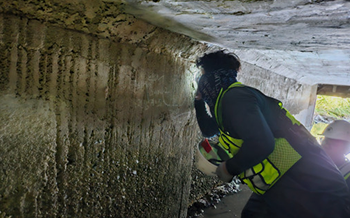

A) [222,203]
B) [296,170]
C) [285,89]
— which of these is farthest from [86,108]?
[285,89]

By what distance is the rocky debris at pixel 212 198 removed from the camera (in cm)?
286

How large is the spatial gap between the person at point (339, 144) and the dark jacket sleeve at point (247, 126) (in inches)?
48.1

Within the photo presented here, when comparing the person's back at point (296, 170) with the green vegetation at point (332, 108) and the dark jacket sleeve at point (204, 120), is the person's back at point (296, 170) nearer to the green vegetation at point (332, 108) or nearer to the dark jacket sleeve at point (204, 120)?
the dark jacket sleeve at point (204, 120)

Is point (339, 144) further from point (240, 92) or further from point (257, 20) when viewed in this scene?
point (257, 20)

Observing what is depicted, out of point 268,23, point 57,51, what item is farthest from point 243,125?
point 57,51

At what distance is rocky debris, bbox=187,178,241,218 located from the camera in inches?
113

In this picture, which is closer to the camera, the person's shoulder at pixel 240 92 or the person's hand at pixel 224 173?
the person's shoulder at pixel 240 92

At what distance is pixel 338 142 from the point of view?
7.72 feet

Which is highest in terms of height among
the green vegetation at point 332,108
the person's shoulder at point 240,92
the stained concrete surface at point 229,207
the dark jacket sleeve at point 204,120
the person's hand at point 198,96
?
the person's shoulder at point 240,92

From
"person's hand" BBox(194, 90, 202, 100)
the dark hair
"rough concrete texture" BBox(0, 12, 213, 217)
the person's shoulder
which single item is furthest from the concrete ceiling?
"person's hand" BBox(194, 90, 202, 100)

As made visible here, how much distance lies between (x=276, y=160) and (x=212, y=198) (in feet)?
5.84

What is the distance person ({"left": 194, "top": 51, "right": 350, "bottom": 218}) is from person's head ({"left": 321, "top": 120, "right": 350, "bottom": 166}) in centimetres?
78

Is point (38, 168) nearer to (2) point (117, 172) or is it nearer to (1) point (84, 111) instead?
(1) point (84, 111)

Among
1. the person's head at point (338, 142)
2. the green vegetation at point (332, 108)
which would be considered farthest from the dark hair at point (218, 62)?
the green vegetation at point (332, 108)
